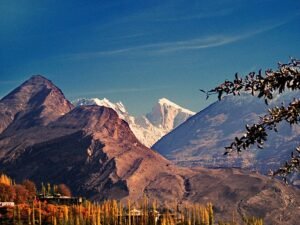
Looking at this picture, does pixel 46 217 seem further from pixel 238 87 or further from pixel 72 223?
pixel 238 87

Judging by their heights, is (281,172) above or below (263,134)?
below

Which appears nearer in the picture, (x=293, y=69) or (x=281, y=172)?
(x=293, y=69)

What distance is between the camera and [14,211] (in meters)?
180

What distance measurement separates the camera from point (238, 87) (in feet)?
Answer: 37.8

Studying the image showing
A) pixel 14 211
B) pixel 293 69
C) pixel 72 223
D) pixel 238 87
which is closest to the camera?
pixel 293 69

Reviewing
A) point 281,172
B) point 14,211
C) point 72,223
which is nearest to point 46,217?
point 14,211

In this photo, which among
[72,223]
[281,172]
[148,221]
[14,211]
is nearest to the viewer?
[281,172]

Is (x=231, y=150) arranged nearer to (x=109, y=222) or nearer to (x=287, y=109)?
(x=287, y=109)

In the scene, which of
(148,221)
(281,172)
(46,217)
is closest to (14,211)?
(46,217)

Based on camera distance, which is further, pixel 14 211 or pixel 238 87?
pixel 14 211

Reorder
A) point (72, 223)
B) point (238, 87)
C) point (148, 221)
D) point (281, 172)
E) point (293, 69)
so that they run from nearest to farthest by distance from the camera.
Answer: point (293, 69)
point (238, 87)
point (281, 172)
point (72, 223)
point (148, 221)

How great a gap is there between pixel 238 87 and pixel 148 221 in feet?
628

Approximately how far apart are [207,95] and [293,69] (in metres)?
1.80

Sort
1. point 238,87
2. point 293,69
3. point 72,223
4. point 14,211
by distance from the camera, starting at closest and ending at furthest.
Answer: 1. point 293,69
2. point 238,87
3. point 72,223
4. point 14,211
